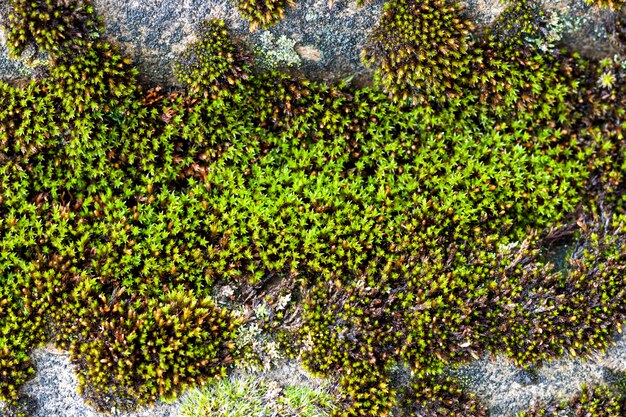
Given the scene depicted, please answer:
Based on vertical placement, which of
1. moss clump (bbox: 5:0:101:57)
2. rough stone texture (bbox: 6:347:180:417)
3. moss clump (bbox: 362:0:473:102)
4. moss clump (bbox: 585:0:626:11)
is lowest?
rough stone texture (bbox: 6:347:180:417)

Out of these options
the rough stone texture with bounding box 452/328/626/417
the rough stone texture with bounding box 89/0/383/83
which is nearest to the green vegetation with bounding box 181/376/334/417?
the rough stone texture with bounding box 452/328/626/417

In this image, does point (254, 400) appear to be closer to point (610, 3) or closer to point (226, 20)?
point (226, 20)

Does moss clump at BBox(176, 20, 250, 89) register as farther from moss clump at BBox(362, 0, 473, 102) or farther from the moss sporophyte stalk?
moss clump at BBox(362, 0, 473, 102)

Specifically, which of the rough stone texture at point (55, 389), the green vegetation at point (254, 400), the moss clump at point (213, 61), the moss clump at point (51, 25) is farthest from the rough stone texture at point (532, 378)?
the moss clump at point (51, 25)

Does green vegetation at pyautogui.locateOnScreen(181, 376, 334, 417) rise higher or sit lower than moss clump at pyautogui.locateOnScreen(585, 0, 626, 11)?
lower

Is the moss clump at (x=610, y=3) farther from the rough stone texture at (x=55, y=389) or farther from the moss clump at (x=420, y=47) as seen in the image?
the rough stone texture at (x=55, y=389)

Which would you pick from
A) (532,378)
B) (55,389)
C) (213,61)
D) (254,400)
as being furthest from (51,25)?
(532,378)
